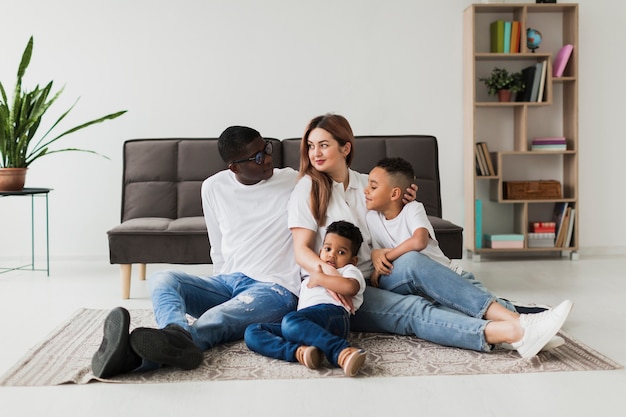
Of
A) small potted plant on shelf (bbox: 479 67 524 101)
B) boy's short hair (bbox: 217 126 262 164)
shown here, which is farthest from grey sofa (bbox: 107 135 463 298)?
boy's short hair (bbox: 217 126 262 164)

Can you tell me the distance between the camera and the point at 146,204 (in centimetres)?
428

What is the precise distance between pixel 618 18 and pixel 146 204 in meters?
3.47

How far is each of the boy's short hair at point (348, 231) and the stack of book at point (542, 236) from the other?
2.80 metres

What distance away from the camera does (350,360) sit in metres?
2.17

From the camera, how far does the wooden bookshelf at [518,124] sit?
5.05m

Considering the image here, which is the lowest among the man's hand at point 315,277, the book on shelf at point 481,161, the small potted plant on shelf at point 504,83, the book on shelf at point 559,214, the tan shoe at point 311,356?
the tan shoe at point 311,356

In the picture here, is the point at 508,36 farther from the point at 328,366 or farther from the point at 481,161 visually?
the point at 328,366

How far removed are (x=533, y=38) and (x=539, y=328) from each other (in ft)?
10.8

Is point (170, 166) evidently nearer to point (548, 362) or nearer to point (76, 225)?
point (76, 225)

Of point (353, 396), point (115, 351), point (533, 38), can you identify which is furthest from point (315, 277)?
point (533, 38)

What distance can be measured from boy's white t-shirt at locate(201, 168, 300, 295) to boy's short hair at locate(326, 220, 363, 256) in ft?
0.77

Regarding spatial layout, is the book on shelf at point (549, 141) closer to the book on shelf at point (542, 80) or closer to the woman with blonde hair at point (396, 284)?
the book on shelf at point (542, 80)

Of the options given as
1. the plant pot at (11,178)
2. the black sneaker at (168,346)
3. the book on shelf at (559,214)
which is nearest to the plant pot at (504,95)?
the book on shelf at (559,214)

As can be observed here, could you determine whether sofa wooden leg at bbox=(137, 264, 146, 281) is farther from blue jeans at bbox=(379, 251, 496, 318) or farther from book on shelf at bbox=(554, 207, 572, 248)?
book on shelf at bbox=(554, 207, 572, 248)
